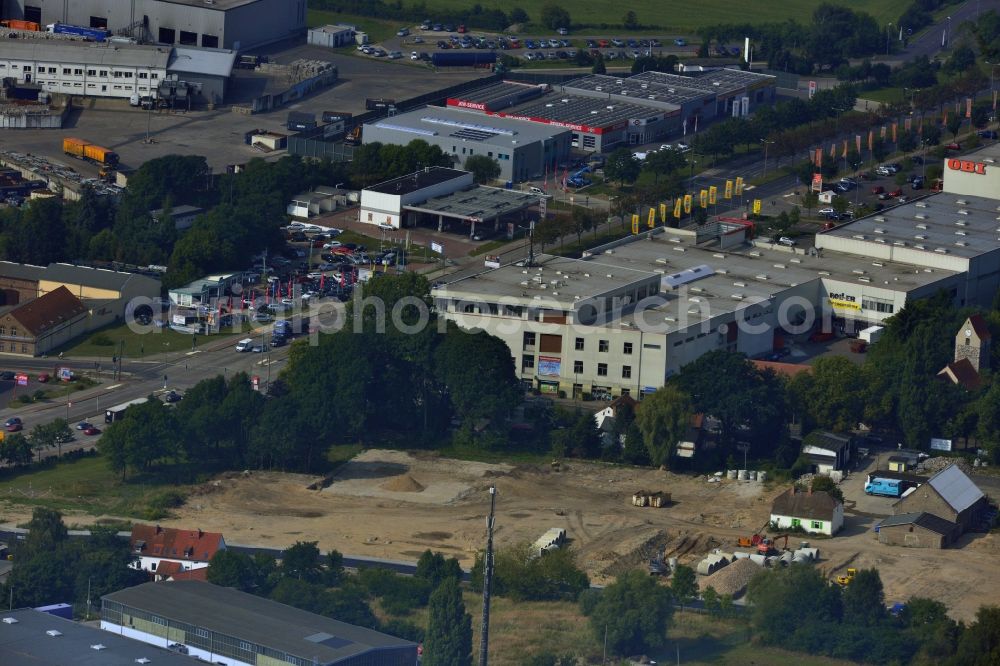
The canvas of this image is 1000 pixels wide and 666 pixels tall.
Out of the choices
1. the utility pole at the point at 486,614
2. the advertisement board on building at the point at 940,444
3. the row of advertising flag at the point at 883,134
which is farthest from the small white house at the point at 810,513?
the row of advertising flag at the point at 883,134

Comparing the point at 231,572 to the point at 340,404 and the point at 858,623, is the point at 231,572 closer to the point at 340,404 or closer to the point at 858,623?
the point at 340,404

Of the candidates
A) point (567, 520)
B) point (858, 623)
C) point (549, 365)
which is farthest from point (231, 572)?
point (549, 365)

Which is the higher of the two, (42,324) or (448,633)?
(42,324)

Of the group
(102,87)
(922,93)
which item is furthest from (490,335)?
(922,93)

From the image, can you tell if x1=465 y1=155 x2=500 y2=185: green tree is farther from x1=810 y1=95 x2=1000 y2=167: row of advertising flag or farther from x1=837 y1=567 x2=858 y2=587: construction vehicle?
x1=837 y1=567 x2=858 y2=587: construction vehicle

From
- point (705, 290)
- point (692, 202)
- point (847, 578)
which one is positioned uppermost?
point (692, 202)

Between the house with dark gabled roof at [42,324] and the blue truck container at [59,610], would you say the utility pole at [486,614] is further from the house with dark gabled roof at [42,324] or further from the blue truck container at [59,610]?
the house with dark gabled roof at [42,324]

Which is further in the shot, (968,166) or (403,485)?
(968,166)
